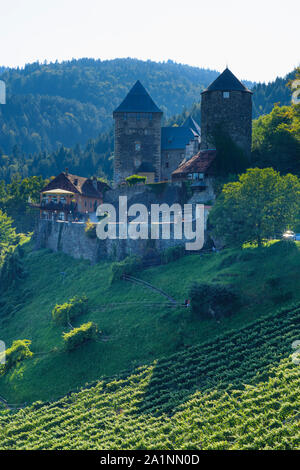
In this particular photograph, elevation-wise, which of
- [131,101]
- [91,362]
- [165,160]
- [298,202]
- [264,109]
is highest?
[264,109]

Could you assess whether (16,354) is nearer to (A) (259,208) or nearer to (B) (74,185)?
(A) (259,208)

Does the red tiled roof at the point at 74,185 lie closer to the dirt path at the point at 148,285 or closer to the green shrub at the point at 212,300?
the dirt path at the point at 148,285

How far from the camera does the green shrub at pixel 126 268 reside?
45938 millimetres

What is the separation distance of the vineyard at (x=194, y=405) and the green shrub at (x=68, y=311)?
34.4 ft

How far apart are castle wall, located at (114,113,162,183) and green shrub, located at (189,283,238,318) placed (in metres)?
32.2

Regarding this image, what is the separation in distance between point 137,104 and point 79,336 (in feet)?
122

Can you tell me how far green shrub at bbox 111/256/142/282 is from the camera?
45.9 meters

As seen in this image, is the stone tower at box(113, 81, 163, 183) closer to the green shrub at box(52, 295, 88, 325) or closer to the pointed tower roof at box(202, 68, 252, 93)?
the pointed tower roof at box(202, 68, 252, 93)

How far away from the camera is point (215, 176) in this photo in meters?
50.8

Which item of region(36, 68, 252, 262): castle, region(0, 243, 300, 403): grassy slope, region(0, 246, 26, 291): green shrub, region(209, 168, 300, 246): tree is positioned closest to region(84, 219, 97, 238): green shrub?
region(36, 68, 252, 262): castle

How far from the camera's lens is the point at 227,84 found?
176 feet
